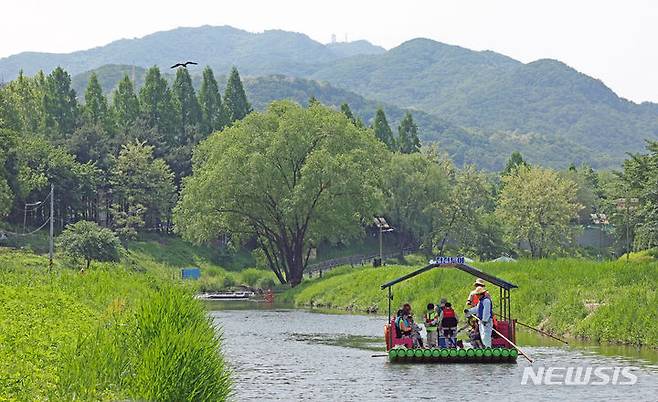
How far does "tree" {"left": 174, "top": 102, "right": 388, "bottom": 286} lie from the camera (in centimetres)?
8750

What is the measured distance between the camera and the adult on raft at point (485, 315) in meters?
38.9

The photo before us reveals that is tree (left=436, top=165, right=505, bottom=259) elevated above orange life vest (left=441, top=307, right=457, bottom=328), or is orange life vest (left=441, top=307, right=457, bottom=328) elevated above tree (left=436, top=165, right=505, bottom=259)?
tree (left=436, top=165, right=505, bottom=259)

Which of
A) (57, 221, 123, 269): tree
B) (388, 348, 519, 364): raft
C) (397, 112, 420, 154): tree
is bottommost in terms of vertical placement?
(388, 348, 519, 364): raft

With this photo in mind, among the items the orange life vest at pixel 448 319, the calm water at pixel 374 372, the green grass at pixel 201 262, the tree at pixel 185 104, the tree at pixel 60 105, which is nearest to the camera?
the calm water at pixel 374 372

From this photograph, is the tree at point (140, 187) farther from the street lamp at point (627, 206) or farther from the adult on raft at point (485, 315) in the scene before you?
the adult on raft at point (485, 315)

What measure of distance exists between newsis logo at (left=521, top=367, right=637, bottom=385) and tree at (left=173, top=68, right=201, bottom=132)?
10367 centimetres

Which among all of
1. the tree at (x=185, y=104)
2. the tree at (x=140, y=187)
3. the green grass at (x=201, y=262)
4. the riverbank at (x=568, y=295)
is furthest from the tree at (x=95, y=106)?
the riverbank at (x=568, y=295)

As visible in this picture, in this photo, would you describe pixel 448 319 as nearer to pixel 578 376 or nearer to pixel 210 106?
pixel 578 376

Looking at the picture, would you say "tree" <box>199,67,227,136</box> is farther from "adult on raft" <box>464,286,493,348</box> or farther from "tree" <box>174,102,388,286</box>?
"adult on raft" <box>464,286,493,348</box>

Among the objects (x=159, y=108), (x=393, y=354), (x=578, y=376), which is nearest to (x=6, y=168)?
(x=159, y=108)

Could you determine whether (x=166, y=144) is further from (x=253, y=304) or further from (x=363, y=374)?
(x=363, y=374)

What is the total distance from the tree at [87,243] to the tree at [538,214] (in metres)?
54.5

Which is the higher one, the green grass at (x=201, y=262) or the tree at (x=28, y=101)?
the tree at (x=28, y=101)

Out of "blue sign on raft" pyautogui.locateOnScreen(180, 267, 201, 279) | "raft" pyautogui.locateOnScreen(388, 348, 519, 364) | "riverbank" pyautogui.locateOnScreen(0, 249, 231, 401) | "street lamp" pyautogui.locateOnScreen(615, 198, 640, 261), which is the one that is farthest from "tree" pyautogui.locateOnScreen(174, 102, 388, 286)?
"riverbank" pyautogui.locateOnScreen(0, 249, 231, 401)
